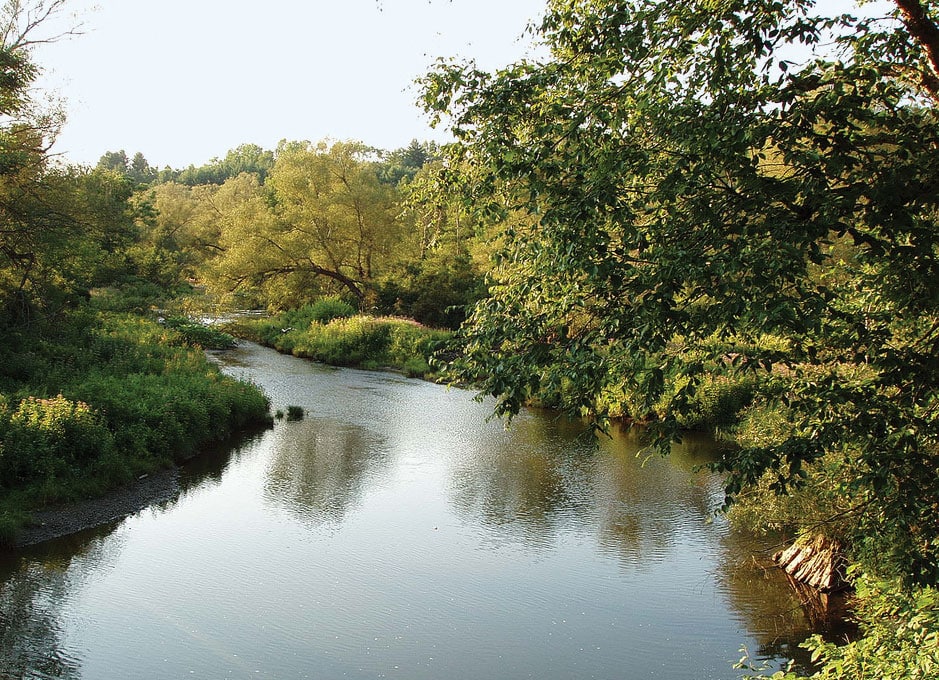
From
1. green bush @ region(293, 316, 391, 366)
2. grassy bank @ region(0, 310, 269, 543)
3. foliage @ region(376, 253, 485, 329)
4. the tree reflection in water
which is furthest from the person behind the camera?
foliage @ region(376, 253, 485, 329)

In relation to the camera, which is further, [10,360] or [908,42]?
[10,360]

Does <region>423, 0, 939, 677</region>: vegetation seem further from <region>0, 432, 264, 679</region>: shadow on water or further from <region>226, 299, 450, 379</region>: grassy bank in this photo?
<region>226, 299, 450, 379</region>: grassy bank

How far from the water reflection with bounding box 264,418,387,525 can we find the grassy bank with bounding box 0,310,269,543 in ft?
5.12

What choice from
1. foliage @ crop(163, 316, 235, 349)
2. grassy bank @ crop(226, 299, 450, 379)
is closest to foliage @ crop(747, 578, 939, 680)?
grassy bank @ crop(226, 299, 450, 379)

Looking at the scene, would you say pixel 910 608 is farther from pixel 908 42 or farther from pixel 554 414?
pixel 554 414

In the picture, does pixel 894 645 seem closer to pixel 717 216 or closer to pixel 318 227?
pixel 717 216

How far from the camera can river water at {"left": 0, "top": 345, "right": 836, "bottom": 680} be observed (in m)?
8.96

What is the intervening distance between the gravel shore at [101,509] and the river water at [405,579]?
0.80 feet

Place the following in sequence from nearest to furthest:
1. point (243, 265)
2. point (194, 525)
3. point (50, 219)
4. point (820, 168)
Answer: point (820, 168), point (194, 525), point (50, 219), point (243, 265)

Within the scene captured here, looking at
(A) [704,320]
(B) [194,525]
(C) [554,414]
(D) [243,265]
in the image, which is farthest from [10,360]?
(D) [243,265]

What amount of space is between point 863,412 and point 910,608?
5.29ft

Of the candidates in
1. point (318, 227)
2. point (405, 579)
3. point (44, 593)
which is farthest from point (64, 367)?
point (318, 227)

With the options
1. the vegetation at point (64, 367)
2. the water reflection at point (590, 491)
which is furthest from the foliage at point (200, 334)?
the water reflection at point (590, 491)

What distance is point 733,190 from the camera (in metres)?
A: 5.66
